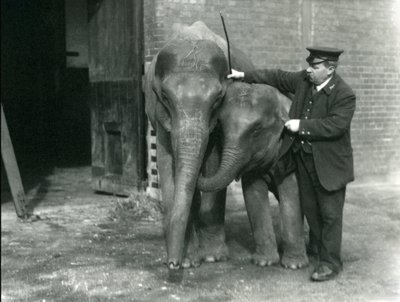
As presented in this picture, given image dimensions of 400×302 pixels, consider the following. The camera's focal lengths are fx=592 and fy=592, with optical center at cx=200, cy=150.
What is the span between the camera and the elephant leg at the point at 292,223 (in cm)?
552

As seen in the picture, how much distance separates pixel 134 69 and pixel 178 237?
15.4 feet

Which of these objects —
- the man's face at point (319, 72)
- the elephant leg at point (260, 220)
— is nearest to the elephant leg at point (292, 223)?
the elephant leg at point (260, 220)

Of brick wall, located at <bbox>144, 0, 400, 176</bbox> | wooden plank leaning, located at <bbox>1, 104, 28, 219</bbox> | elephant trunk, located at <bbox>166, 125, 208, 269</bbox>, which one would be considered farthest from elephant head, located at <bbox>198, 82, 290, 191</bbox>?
brick wall, located at <bbox>144, 0, 400, 176</bbox>

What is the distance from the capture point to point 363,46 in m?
10.7

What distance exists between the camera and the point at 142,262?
5.73 meters

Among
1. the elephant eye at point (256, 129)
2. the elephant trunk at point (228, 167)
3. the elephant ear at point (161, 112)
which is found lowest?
the elephant trunk at point (228, 167)

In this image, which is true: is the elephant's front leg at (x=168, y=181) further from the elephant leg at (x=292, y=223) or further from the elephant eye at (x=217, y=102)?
the elephant leg at (x=292, y=223)

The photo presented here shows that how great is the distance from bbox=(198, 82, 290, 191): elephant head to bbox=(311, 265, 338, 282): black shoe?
1.03 metres

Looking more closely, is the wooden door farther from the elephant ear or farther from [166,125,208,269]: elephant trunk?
[166,125,208,269]: elephant trunk

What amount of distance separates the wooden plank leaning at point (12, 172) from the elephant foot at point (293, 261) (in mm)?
3450

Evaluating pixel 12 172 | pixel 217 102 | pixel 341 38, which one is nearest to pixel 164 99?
pixel 217 102

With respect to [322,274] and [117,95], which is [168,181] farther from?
[117,95]

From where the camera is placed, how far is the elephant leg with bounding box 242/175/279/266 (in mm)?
5566

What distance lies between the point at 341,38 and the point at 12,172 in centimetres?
613
